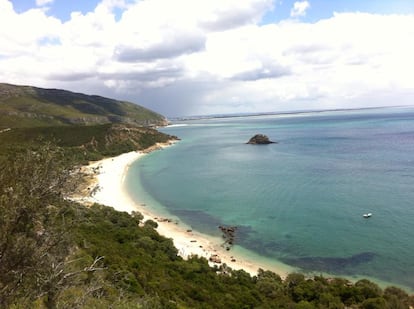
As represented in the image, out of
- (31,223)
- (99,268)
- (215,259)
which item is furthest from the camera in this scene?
(215,259)

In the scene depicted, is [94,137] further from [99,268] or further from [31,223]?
[31,223]

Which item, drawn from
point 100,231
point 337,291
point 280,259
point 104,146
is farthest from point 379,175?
point 104,146

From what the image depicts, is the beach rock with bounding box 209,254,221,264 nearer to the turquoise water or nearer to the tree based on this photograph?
the turquoise water

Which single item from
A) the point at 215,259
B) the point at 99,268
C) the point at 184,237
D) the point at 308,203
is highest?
the point at 99,268

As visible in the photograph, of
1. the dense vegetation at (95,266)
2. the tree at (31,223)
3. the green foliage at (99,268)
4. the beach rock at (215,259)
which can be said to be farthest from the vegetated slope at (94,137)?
the tree at (31,223)

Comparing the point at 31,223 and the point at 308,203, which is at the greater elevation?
the point at 31,223

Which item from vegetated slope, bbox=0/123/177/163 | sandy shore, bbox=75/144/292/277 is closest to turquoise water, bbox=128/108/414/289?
sandy shore, bbox=75/144/292/277

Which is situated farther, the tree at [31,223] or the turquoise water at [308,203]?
the turquoise water at [308,203]

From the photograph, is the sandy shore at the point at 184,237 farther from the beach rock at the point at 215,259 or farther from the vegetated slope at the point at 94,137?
the vegetated slope at the point at 94,137

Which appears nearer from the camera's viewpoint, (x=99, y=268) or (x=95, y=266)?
(x=99, y=268)

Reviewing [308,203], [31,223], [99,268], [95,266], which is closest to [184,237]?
[95,266]

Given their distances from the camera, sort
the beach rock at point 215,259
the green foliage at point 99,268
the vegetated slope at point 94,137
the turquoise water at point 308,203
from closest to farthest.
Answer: the green foliage at point 99,268
the beach rock at point 215,259
the turquoise water at point 308,203
the vegetated slope at point 94,137
